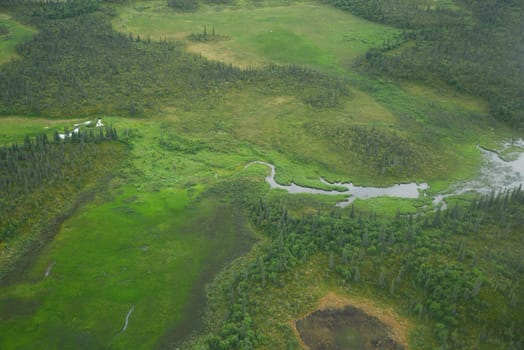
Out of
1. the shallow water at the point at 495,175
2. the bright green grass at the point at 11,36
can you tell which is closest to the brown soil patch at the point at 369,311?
the shallow water at the point at 495,175

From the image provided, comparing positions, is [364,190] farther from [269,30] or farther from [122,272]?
[269,30]

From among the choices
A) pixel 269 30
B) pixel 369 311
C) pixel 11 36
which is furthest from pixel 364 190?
pixel 11 36

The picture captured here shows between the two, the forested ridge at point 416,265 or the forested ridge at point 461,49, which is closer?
the forested ridge at point 416,265

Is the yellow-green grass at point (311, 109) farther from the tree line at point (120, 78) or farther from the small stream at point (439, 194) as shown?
the tree line at point (120, 78)

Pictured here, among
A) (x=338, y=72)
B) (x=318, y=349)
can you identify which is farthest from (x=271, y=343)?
(x=338, y=72)

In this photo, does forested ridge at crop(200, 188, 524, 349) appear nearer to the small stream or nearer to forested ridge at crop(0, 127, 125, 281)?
the small stream

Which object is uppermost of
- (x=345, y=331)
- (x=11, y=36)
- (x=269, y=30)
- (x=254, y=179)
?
(x=269, y=30)
